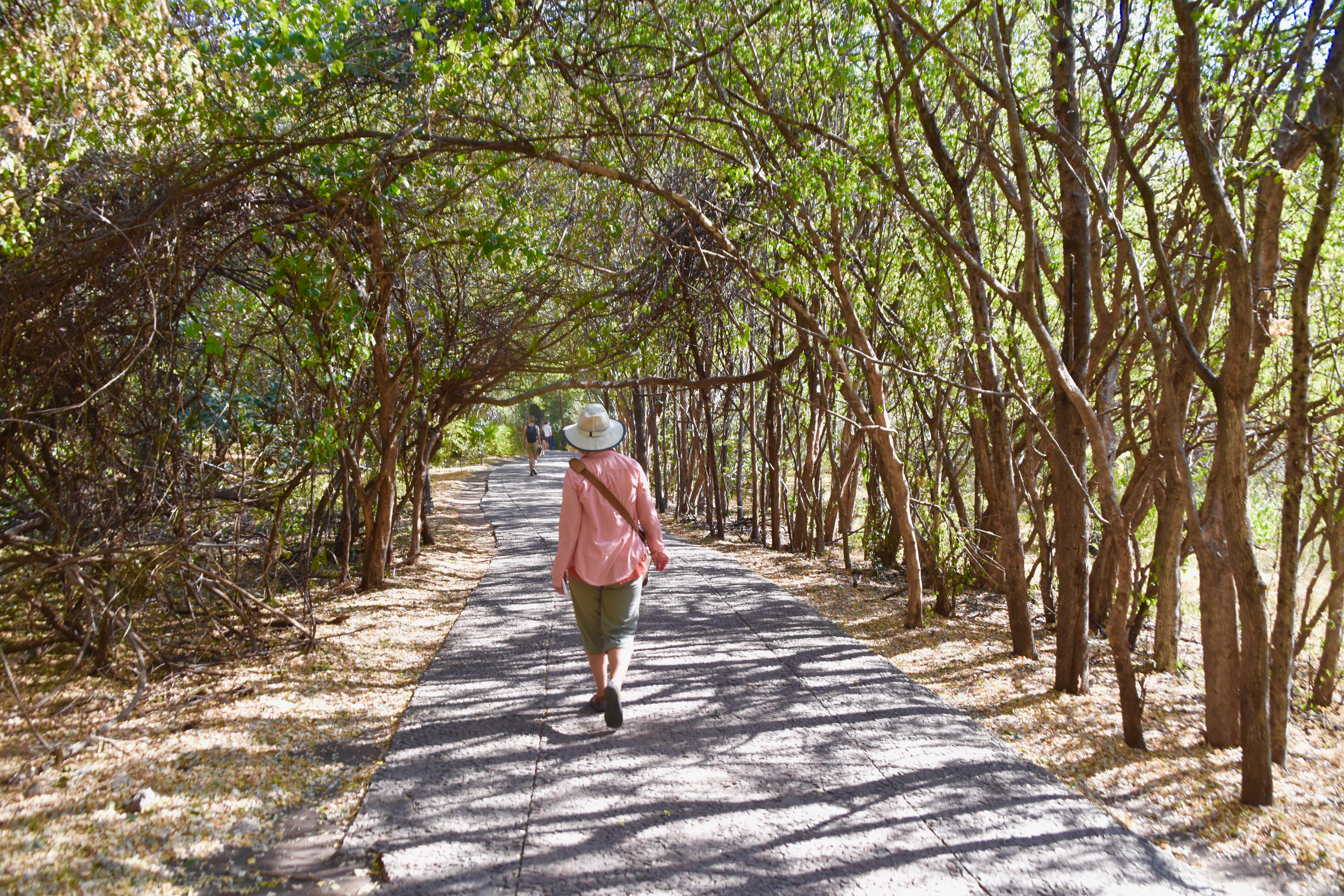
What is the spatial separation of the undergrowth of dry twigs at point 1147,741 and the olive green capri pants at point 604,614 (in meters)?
2.31

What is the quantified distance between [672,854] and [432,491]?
71.6ft

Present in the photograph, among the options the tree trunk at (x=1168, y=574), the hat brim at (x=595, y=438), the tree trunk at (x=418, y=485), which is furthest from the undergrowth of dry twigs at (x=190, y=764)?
the tree trunk at (x=1168, y=574)

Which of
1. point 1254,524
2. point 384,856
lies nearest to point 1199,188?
point 384,856

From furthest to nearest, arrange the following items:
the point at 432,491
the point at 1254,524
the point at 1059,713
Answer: the point at 432,491
the point at 1254,524
the point at 1059,713

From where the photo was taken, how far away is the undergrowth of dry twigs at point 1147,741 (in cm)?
402

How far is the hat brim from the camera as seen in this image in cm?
533

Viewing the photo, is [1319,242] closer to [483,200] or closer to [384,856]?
[384,856]

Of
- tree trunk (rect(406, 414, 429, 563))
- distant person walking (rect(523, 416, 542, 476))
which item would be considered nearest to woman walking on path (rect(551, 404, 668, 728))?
tree trunk (rect(406, 414, 429, 563))

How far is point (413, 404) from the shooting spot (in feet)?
32.7

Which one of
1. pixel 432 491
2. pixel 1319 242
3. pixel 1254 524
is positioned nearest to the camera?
pixel 1319 242

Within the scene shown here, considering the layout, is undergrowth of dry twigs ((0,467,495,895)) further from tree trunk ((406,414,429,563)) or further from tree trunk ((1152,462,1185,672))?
tree trunk ((1152,462,1185,672))

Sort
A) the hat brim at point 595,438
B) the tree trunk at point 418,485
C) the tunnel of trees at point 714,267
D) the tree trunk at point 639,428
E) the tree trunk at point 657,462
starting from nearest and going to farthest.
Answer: the tunnel of trees at point 714,267
the hat brim at point 595,438
the tree trunk at point 418,485
the tree trunk at point 639,428
the tree trunk at point 657,462

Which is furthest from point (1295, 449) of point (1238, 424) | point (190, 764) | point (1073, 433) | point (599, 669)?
point (190, 764)

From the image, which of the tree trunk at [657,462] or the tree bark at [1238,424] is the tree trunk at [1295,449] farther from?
the tree trunk at [657,462]
